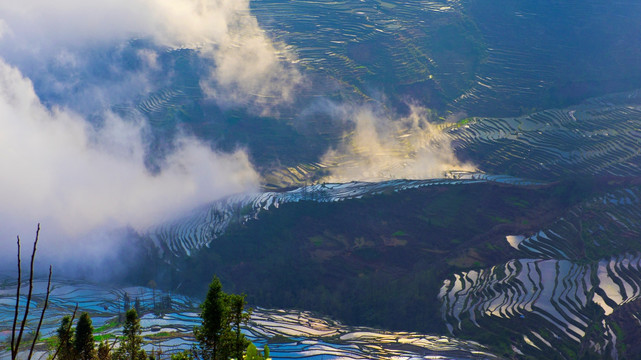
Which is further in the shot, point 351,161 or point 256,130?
point 256,130

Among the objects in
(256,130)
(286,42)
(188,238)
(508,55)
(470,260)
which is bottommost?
(470,260)

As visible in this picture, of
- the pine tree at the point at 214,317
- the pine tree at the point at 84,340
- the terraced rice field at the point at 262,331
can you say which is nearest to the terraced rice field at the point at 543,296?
the terraced rice field at the point at 262,331

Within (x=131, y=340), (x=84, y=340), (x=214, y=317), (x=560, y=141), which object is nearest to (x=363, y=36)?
(x=560, y=141)

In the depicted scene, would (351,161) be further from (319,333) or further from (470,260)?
(319,333)

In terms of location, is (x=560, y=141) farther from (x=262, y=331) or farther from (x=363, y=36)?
(x=262, y=331)

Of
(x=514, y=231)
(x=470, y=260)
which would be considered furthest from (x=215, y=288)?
(x=514, y=231)

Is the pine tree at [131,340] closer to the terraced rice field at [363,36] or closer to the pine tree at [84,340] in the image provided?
the pine tree at [84,340]
